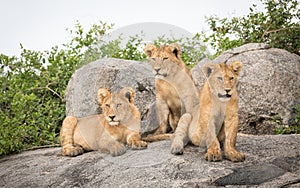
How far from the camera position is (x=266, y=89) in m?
8.27

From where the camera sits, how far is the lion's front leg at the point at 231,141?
4719 mm

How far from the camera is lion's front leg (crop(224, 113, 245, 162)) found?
4719 mm

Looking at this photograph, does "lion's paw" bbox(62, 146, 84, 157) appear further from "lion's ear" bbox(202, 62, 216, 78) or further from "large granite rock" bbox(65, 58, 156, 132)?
"large granite rock" bbox(65, 58, 156, 132)

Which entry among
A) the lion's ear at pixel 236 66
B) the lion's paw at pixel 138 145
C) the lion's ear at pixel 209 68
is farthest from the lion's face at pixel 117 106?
the lion's ear at pixel 236 66

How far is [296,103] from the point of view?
→ 838 centimetres

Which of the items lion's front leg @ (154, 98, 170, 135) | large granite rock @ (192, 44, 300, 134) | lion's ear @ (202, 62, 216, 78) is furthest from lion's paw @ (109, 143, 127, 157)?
large granite rock @ (192, 44, 300, 134)

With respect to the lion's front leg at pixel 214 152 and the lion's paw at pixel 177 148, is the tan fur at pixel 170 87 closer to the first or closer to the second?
the lion's paw at pixel 177 148

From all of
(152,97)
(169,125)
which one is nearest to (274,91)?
(152,97)

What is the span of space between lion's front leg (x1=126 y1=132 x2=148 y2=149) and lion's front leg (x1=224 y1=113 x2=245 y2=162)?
93cm

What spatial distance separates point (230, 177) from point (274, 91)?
13.9ft

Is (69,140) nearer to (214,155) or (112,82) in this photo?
(214,155)

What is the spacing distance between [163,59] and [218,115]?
1.12 m

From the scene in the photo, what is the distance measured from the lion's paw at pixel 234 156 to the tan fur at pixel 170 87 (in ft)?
3.43

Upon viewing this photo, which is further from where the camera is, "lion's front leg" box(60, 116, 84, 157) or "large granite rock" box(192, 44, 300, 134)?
"large granite rock" box(192, 44, 300, 134)
